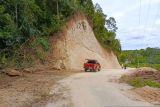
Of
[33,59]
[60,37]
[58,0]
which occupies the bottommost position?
[33,59]

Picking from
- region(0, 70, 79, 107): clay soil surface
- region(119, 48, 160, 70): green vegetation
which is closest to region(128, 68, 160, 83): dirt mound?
region(0, 70, 79, 107): clay soil surface

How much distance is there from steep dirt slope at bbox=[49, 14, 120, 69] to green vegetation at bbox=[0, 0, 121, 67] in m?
1.32

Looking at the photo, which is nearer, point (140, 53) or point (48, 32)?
point (48, 32)

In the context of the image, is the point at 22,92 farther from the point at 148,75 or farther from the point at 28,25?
the point at 28,25

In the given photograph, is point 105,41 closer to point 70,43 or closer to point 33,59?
point 70,43

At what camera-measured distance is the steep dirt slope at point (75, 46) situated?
45.5 metres

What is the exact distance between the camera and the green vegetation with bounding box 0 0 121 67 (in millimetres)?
36844

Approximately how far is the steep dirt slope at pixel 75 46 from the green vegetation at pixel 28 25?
1321 mm

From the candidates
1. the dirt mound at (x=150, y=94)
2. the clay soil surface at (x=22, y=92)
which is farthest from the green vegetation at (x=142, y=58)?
the dirt mound at (x=150, y=94)

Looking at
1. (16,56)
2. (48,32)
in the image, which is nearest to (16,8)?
(16,56)

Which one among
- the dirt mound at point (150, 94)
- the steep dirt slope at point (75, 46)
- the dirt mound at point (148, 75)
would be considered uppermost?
the steep dirt slope at point (75, 46)

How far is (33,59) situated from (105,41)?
1202 inches

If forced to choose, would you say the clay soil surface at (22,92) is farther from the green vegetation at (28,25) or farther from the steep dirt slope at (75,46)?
the steep dirt slope at (75,46)

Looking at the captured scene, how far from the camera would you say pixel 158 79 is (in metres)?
28.3
